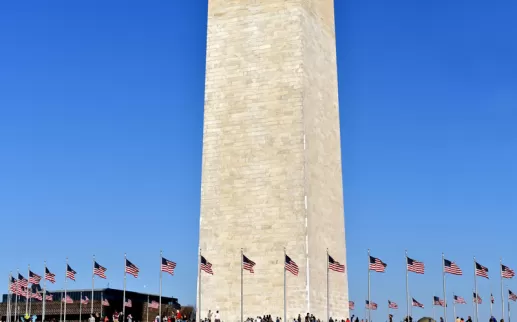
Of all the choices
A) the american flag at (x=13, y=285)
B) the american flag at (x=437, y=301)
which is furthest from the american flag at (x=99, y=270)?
the american flag at (x=437, y=301)

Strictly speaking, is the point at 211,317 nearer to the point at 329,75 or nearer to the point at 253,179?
the point at 253,179

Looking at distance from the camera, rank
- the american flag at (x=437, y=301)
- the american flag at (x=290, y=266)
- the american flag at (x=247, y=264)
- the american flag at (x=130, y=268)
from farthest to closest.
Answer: the american flag at (x=437, y=301), the american flag at (x=130, y=268), the american flag at (x=247, y=264), the american flag at (x=290, y=266)

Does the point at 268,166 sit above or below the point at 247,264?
above

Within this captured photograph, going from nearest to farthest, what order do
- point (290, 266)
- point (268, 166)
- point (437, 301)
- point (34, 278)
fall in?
point (290, 266)
point (268, 166)
point (34, 278)
point (437, 301)

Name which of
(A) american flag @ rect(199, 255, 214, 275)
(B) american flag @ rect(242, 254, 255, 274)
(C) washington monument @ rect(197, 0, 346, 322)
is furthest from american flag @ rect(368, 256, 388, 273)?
(A) american flag @ rect(199, 255, 214, 275)

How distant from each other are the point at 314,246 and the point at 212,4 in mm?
14152

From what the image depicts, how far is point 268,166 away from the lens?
1721 inches

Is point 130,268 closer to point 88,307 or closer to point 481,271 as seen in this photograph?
point 481,271

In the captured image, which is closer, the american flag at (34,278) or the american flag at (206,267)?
the american flag at (206,267)

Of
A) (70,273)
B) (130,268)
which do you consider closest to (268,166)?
(130,268)

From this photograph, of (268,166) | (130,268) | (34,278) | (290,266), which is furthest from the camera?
(34,278)

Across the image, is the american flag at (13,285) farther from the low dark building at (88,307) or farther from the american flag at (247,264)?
the low dark building at (88,307)

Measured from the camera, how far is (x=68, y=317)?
70.3 metres

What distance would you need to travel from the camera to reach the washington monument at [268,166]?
42688 mm
